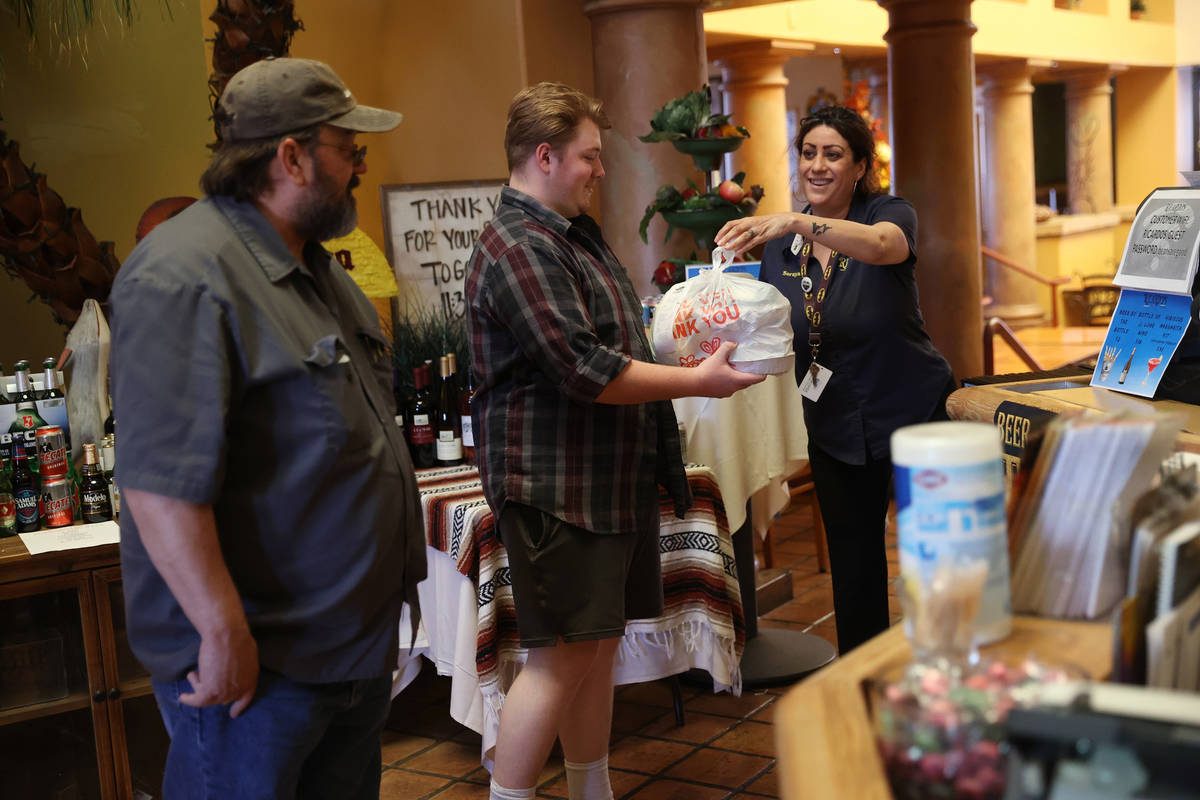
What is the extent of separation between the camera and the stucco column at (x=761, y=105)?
8852mm

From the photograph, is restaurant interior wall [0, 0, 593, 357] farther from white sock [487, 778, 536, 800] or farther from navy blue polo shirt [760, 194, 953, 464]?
white sock [487, 778, 536, 800]

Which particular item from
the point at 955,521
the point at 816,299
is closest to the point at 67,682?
the point at 816,299

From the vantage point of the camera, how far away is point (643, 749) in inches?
127

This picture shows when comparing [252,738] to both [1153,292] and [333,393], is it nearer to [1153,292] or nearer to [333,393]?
[333,393]

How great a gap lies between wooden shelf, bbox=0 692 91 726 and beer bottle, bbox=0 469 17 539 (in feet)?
1.43

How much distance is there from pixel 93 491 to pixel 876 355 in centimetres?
200

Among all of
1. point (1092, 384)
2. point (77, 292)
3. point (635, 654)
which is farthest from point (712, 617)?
point (77, 292)

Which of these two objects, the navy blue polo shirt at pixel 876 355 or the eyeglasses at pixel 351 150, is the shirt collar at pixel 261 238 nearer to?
the eyeglasses at pixel 351 150

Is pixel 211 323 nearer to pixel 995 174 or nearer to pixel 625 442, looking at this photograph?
pixel 625 442

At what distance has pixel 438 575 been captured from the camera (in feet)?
9.98

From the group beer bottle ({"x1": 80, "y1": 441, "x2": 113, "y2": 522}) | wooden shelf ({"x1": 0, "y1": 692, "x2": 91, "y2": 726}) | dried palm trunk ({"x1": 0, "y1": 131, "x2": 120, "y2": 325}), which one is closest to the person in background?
wooden shelf ({"x1": 0, "y1": 692, "x2": 91, "y2": 726})

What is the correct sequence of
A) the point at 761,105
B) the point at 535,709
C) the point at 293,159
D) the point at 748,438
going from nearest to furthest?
the point at 293,159, the point at 535,709, the point at 748,438, the point at 761,105

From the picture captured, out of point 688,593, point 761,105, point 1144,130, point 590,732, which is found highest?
point 1144,130

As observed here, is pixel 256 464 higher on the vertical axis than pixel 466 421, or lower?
higher
